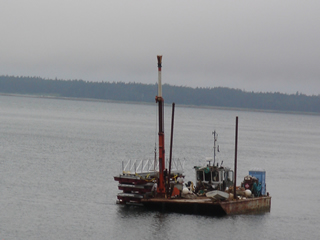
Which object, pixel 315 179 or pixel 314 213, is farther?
pixel 315 179

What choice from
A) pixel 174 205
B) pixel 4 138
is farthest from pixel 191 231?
pixel 4 138

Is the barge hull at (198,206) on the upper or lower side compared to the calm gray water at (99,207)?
upper

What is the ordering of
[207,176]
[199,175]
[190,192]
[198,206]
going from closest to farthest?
[198,206]
[190,192]
[207,176]
[199,175]

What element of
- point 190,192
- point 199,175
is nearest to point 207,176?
point 199,175

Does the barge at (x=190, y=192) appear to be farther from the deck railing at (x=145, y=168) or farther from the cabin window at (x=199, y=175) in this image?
the deck railing at (x=145, y=168)

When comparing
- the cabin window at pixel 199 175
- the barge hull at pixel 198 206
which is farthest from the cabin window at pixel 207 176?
the barge hull at pixel 198 206

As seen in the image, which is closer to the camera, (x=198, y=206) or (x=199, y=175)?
(x=198, y=206)

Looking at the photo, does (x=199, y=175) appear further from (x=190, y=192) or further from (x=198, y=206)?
(x=198, y=206)

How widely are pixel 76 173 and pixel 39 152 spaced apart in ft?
72.5

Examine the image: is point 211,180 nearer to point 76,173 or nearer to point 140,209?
point 140,209

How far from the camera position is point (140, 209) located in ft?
155

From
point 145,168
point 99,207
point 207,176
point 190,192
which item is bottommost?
point 99,207

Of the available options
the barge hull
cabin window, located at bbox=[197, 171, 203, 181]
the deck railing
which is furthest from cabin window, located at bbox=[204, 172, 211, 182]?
the deck railing

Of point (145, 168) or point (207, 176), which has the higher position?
point (207, 176)
